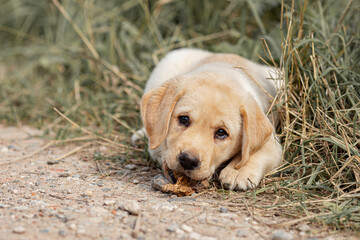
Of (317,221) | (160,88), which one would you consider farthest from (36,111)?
(317,221)

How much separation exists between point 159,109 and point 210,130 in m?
0.57

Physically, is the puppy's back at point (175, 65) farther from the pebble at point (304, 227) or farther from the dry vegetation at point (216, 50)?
the pebble at point (304, 227)

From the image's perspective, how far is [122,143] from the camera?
498cm

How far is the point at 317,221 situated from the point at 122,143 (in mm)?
2584

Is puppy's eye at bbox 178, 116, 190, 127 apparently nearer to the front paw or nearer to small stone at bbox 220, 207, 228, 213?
the front paw

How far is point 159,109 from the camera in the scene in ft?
12.8

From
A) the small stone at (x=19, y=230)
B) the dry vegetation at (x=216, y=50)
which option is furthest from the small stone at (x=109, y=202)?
the dry vegetation at (x=216, y=50)

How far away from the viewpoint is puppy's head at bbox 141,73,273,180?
11.4 ft

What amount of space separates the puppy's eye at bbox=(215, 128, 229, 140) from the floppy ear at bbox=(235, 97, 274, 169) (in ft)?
0.53

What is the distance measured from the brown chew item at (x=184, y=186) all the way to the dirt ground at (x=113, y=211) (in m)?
0.07

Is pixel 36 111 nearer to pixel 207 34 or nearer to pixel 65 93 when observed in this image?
pixel 65 93

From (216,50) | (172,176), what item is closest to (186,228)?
(172,176)

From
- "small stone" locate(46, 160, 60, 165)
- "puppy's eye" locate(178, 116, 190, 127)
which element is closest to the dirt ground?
"small stone" locate(46, 160, 60, 165)

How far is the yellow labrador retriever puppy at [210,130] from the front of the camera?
350 centimetres
